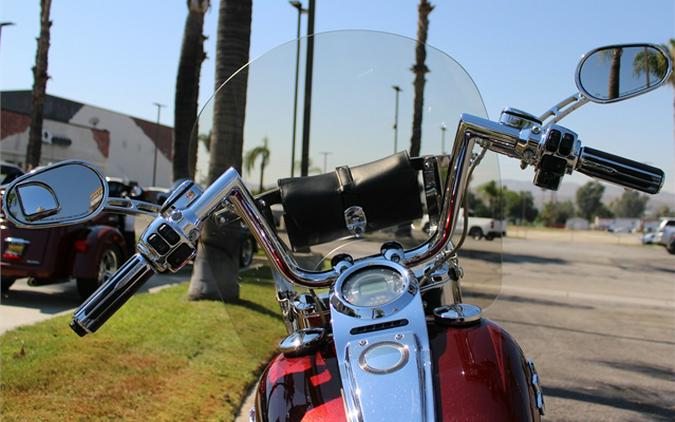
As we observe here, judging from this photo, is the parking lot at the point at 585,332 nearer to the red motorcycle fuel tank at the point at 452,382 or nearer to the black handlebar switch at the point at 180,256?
the red motorcycle fuel tank at the point at 452,382

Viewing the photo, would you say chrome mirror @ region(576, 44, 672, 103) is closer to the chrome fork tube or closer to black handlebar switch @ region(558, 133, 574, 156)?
black handlebar switch @ region(558, 133, 574, 156)

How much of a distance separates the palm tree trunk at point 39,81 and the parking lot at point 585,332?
13060 mm

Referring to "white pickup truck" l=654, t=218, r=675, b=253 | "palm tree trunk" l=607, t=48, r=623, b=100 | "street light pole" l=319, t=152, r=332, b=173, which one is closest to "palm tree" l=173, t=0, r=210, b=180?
"street light pole" l=319, t=152, r=332, b=173

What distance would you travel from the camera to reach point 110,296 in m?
1.68

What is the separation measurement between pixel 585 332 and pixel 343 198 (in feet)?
21.8

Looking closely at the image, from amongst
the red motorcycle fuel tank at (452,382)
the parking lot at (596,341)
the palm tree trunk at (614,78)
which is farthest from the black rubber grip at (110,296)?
the parking lot at (596,341)

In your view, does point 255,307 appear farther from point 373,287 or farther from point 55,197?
point 373,287

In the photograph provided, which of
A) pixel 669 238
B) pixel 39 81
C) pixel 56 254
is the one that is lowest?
pixel 669 238

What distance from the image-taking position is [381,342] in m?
1.44

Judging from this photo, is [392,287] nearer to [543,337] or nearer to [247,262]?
[247,262]

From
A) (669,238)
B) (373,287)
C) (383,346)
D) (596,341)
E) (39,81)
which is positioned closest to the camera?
(383,346)

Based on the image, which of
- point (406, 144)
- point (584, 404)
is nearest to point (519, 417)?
point (406, 144)

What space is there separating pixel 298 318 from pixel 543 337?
20.6 feet

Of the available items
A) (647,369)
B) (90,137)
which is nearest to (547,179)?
(647,369)
